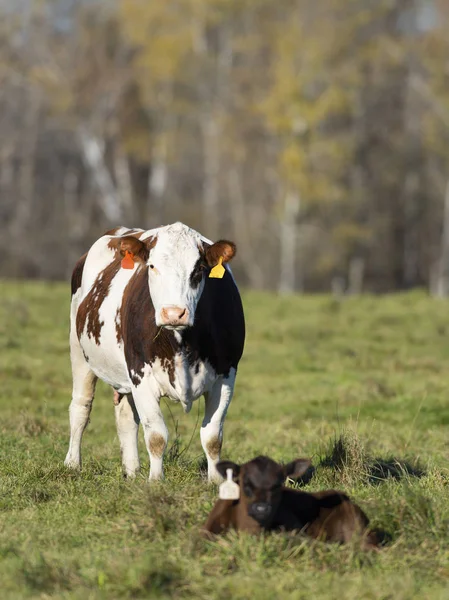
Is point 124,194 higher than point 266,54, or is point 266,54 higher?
point 266,54

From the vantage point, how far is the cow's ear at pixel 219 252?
7.82 meters

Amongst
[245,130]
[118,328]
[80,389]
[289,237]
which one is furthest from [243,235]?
[118,328]

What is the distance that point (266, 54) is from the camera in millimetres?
41562

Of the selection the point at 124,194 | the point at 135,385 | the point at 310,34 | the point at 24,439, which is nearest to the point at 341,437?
the point at 135,385

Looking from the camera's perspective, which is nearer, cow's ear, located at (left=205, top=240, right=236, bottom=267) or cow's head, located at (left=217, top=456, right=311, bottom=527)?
cow's head, located at (left=217, top=456, right=311, bottom=527)

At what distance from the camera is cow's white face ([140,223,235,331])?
7.28 meters

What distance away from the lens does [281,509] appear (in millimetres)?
6195

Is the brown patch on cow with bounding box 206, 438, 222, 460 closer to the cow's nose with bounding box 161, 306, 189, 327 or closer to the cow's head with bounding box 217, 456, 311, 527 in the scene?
the cow's nose with bounding box 161, 306, 189, 327

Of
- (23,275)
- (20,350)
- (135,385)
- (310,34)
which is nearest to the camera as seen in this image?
(135,385)

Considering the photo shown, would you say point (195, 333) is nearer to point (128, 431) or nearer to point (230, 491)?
point (128, 431)

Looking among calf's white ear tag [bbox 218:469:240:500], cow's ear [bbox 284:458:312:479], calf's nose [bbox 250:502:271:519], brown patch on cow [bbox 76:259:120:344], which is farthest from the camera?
brown patch on cow [bbox 76:259:120:344]

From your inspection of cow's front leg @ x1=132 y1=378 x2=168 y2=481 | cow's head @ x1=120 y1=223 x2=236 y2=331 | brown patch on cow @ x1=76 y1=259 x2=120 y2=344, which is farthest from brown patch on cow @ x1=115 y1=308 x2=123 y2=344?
cow's head @ x1=120 y1=223 x2=236 y2=331

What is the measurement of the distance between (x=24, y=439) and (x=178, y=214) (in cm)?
3236

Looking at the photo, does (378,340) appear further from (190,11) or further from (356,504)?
(190,11)
